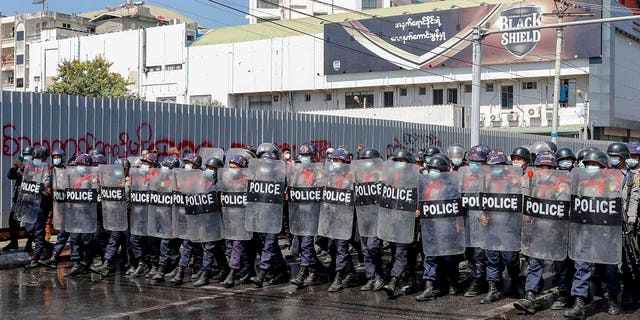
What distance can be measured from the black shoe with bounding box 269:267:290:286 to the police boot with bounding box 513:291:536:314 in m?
3.21

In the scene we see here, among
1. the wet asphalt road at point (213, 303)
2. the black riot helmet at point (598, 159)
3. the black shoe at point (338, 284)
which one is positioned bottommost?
the wet asphalt road at point (213, 303)

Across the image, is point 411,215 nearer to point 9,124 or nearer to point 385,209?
point 385,209

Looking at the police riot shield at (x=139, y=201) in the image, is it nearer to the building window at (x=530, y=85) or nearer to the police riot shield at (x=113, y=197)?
the police riot shield at (x=113, y=197)

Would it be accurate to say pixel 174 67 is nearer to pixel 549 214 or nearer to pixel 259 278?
pixel 259 278

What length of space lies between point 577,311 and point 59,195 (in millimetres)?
7105

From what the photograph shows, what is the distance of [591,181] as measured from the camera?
25.3ft

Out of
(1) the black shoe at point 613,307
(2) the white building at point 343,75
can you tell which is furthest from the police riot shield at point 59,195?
(2) the white building at point 343,75

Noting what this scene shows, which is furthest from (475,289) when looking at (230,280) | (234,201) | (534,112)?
(534,112)

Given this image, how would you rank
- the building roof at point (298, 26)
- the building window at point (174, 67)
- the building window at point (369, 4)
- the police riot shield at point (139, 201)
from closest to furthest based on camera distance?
the police riot shield at point (139, 201) → the building roof at point (298, 26) → the building window at point (174, 67) → the building window at point (369, 4)

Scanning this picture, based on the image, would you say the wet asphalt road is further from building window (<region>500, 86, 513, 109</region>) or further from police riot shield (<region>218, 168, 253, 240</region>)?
building window (<region>500, 86, 513, 109</region>)

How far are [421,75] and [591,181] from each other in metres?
45.2

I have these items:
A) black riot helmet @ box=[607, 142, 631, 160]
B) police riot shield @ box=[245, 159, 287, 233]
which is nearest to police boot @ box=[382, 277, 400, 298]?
police riot shield @ box=[245, 159, 287, 233]

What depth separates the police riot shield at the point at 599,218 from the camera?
25.0 ft

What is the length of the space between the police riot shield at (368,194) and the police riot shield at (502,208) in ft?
4.35
